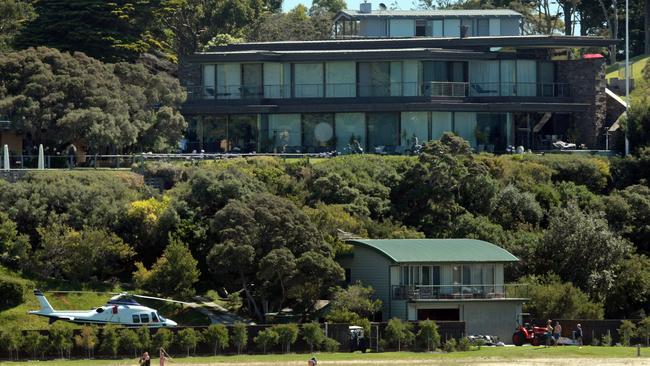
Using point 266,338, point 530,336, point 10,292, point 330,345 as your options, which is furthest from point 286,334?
point 10,292

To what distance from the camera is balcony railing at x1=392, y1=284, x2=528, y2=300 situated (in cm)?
8238

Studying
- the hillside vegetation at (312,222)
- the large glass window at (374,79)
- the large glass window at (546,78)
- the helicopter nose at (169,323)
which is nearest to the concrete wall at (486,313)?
the hillside vegetation at (312,222)

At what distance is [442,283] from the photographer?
274ft

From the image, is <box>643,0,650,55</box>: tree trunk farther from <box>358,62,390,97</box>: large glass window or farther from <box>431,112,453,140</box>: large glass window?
<box>358,62,390,97</box>: large glass window

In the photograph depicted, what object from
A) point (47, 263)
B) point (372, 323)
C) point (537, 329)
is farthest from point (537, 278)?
point (47, 263)

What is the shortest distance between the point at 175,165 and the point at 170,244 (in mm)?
12075

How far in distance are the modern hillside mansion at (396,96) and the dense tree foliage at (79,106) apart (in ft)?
19.6

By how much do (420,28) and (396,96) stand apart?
13439 mm

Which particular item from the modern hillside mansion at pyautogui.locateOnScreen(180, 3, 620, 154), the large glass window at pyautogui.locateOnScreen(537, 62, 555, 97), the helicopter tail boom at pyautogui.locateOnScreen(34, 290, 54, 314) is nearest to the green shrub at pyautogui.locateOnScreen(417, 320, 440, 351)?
the helicopter tail boom at pyautogui.locateOnScreen(34, 290, 54, 314)

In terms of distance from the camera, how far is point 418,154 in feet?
326

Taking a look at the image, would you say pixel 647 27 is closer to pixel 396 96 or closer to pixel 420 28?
pixel 420 28

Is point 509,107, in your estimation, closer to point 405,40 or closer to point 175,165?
point 405,40

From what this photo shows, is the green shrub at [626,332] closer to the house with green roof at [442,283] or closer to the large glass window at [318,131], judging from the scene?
the house with green roof at [442,283]

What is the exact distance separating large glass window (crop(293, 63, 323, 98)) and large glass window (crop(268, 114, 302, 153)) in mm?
1959
